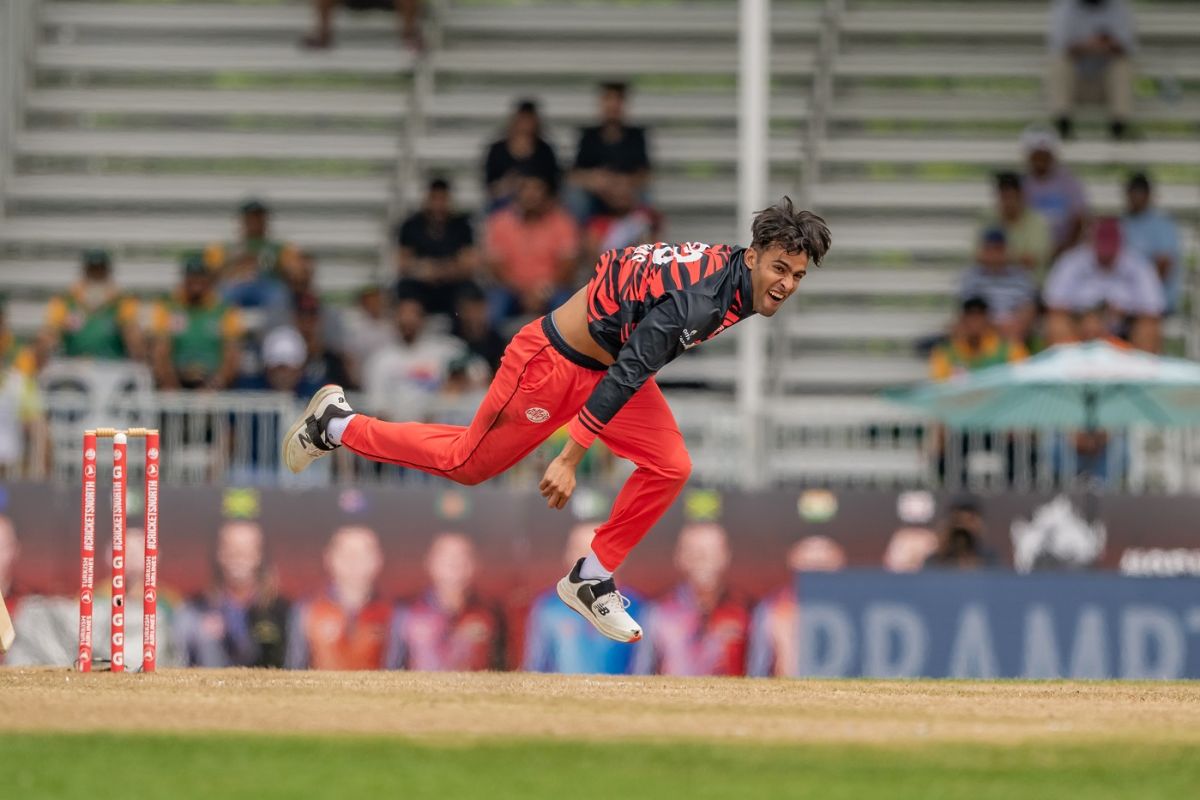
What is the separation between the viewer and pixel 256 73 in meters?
21.0

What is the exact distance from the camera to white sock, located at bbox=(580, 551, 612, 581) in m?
10.5

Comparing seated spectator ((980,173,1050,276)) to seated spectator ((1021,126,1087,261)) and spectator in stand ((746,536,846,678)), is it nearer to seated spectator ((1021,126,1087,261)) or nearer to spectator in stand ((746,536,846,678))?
seated spectator ((1021,126,1087,261))

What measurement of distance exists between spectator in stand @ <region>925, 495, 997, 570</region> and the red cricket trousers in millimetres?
5500

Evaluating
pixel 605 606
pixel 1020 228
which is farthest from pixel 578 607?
pixel 1020 228

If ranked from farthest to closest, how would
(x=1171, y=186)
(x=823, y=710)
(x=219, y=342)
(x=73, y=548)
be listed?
(x=1171, y=186) → (x=219, y=342) → (x=73, y=548) → (x=823, y=710)

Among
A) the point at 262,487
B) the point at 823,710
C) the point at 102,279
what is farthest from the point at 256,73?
the point at 823,710

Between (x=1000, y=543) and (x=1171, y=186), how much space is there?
18.0ft

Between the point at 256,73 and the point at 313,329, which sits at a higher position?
the point at 256,73

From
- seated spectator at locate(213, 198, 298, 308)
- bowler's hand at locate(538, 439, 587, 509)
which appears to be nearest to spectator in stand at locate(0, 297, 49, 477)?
seated spectator at locate(213, 198, 298, 308)

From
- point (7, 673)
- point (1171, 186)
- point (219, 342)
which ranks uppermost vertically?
point (1171, 186)

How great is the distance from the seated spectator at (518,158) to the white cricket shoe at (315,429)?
748 centimetres

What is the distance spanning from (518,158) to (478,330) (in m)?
2.01

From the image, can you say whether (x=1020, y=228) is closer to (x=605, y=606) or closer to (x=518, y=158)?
(x=518, y=158)

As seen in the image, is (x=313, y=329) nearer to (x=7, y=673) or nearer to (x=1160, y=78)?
(x=7, y=673)
